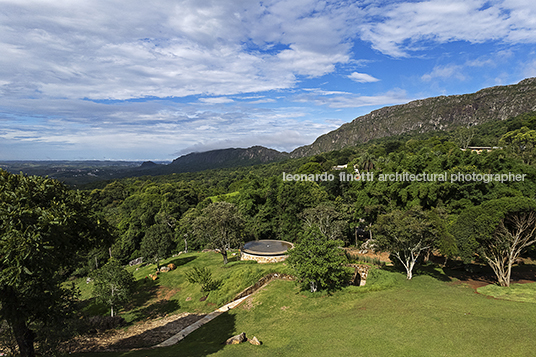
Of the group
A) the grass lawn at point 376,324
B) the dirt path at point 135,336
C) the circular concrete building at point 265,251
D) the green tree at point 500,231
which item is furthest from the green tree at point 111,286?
the green tree at point 500,231

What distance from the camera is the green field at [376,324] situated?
11.6 m

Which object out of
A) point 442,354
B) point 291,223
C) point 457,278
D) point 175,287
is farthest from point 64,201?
point 291,223

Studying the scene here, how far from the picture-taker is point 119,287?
2219cm

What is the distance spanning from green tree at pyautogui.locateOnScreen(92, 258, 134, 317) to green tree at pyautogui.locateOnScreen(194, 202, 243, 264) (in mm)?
10660

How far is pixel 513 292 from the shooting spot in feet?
57.2

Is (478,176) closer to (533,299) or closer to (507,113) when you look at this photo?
(533,299)

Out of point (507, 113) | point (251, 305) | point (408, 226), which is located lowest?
point (251, 305)

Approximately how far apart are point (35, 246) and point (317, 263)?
686 inches

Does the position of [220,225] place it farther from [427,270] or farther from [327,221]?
[427,270]

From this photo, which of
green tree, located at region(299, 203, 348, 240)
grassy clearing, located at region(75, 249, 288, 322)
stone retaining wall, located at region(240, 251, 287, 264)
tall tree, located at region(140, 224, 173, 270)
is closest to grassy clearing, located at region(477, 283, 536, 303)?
grassy clearing, located at region(75, 249, 288, 322)

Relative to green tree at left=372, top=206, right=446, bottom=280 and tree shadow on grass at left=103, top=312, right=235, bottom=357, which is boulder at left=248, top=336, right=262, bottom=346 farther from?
green tree at left=372, top=206, right=446, bottom=280

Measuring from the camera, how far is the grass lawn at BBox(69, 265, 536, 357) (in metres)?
11.6

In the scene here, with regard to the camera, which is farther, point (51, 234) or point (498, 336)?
point (498, 336)

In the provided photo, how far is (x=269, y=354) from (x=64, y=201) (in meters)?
12.3
